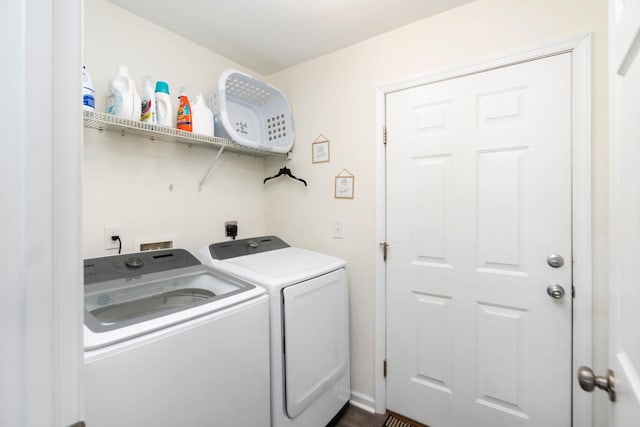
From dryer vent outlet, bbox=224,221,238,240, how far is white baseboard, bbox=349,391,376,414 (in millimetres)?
1423

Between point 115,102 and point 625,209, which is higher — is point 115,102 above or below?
above

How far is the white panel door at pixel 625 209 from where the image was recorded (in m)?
0.53

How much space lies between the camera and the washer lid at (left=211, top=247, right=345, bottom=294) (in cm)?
135

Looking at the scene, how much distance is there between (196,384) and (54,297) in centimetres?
80

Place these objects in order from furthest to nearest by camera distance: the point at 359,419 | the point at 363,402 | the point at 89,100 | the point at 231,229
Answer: the point at 231,229
the point at 363,402
the point at 359,419
the point at 89,100

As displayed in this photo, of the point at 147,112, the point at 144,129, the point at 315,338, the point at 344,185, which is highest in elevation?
the point at 147,112

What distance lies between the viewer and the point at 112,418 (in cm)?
78

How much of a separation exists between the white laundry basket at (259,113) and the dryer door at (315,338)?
1.06 metres

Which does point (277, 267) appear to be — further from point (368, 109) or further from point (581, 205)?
point (581, 205)

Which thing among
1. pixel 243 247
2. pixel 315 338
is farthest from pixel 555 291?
pixel 243 247

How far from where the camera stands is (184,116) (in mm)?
1618

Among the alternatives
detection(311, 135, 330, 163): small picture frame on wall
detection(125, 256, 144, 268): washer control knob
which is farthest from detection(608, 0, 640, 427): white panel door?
detection(125, 256, 144, 268): washer control knob

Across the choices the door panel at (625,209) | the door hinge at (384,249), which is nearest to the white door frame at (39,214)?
the door panel at (625,209)

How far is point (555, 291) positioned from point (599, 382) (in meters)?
0.77
